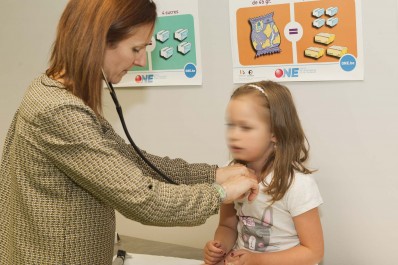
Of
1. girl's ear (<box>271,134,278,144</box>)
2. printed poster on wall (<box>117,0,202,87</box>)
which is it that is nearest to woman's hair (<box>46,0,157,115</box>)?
girl's ear (<box>271,134,278,144</box>)

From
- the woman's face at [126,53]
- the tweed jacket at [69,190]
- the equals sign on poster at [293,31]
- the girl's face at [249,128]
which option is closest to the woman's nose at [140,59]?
the woman's face at [126,53]

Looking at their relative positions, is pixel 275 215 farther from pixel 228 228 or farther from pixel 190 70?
pixel 190 70

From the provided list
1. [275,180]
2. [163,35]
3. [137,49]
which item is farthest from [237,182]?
[163,35]

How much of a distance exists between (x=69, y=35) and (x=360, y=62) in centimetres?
79

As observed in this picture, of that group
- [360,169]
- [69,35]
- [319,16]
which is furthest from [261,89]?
[69,35]

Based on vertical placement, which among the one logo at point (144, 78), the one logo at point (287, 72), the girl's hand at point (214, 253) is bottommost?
the girl's hand at point (214, 253)

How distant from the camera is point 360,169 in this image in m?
1.43

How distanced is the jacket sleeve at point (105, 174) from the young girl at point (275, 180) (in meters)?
0.27

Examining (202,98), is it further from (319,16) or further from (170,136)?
(319,16)

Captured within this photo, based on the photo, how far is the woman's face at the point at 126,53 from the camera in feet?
3.60

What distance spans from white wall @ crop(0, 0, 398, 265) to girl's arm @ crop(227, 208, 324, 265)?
0.74 feet

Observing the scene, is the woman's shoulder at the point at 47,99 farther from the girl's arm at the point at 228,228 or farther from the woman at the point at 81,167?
the girl's arm at the point at 228,228

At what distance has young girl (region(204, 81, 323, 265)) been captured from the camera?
1.29 metres

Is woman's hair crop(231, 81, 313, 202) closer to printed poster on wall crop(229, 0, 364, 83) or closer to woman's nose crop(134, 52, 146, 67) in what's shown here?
printed poster on wall crop(229, 0, 364, 83)
